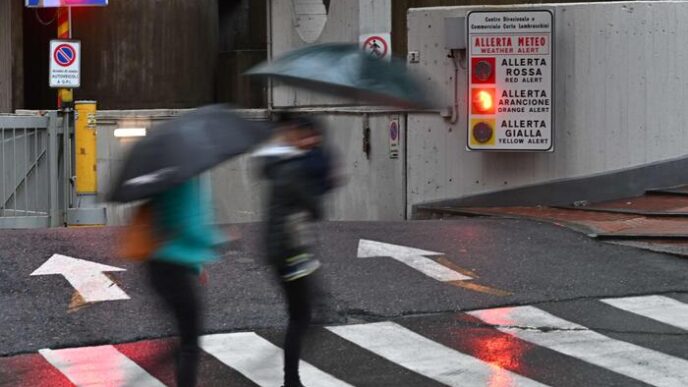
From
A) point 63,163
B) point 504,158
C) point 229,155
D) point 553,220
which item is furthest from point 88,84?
point 229,155

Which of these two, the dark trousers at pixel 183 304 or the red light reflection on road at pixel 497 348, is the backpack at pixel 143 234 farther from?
the red light reflection on road at pixel 497 348

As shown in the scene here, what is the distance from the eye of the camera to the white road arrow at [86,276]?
9.47m

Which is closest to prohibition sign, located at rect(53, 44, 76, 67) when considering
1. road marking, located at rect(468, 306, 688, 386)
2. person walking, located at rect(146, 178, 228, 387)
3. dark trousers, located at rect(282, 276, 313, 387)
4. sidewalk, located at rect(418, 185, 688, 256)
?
sidewalk, located at rect(418, 185, 688, 256)

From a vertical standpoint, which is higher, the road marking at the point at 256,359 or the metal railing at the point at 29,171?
the metal railing at the point at 29,171

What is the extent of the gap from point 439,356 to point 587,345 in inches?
45.0

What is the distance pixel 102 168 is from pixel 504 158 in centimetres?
636

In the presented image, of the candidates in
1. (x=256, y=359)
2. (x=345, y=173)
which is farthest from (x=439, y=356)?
(x=345, y=173)

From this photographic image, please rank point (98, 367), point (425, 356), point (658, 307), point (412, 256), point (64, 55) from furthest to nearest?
point (64, 55)
point (412, 256)
point (658, 307)
point (425, 356)
point (98, 367)

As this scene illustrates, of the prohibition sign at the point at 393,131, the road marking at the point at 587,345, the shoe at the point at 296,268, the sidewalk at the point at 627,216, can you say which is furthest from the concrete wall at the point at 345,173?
the shoe at the point at 296,268

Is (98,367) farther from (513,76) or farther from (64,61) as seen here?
(64,61)

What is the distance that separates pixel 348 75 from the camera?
249 inches

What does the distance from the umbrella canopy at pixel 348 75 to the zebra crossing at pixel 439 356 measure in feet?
6.26

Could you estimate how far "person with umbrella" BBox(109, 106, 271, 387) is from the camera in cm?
564

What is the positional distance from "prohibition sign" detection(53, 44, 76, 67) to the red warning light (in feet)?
19.3
